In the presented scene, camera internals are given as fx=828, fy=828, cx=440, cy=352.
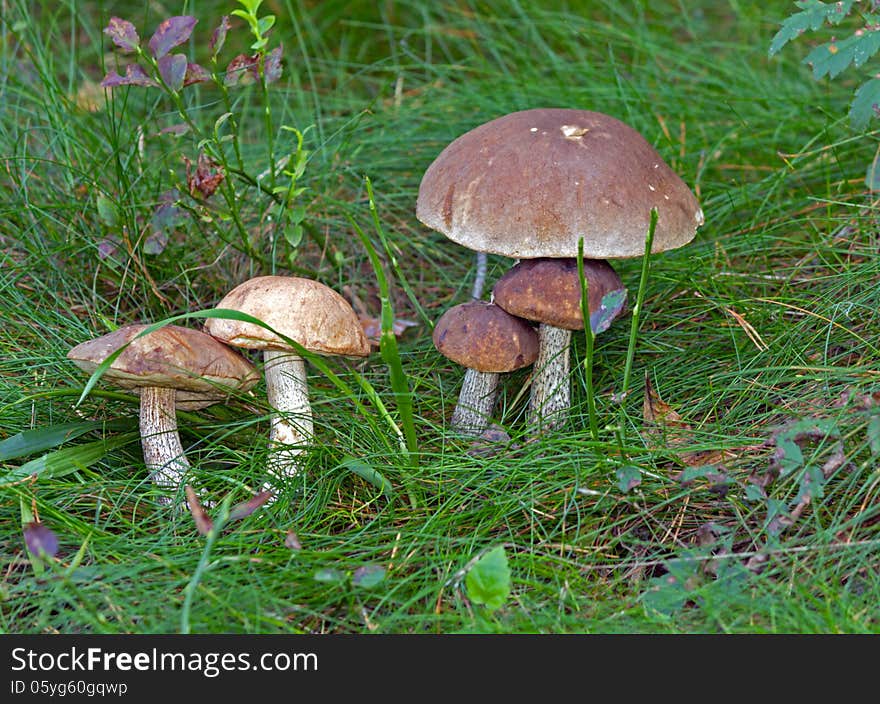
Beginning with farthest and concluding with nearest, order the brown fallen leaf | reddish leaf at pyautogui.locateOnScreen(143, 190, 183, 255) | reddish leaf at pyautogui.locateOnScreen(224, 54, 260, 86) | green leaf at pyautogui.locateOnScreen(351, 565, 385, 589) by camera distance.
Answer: reddish leaf at pyautogui.locateOnScreen(143, 190, 183, 255) → reddish leaf at pyautogui.locateOnScreen(224, 54, 260, 86) → the brown fallen leaf → green leaf at pyautogui.locateOnScreen(351, 565, 385, 589)

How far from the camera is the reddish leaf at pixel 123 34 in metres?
2.30

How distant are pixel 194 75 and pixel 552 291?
3.96 ft

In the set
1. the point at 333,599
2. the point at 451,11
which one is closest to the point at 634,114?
the point at 451,11

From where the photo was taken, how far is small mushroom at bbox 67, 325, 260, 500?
204 centimetres

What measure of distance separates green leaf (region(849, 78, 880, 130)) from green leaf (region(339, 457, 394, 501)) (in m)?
1.43

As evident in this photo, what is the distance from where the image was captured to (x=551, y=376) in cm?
249

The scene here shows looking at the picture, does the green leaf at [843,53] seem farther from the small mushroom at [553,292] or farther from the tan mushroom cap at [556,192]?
the small mushroom at [553,292]

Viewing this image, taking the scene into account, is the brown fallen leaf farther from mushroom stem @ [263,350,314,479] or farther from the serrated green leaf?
the serrated green leaf

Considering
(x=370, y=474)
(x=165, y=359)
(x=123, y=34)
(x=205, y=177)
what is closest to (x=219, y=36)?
(x=123, y=34)

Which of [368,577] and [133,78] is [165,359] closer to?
[368,577]

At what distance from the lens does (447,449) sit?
2.40 m

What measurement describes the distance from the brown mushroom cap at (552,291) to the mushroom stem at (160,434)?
955 mm

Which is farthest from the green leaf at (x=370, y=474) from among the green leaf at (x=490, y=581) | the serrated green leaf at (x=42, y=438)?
the serrated green leaf at (x=42, y=438)

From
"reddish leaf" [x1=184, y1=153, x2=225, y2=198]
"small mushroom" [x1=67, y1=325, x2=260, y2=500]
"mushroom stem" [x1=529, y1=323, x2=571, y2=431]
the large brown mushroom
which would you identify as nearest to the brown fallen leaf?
"mushroom stem" [x1=529, y1=323, x2=571, y2=431]
